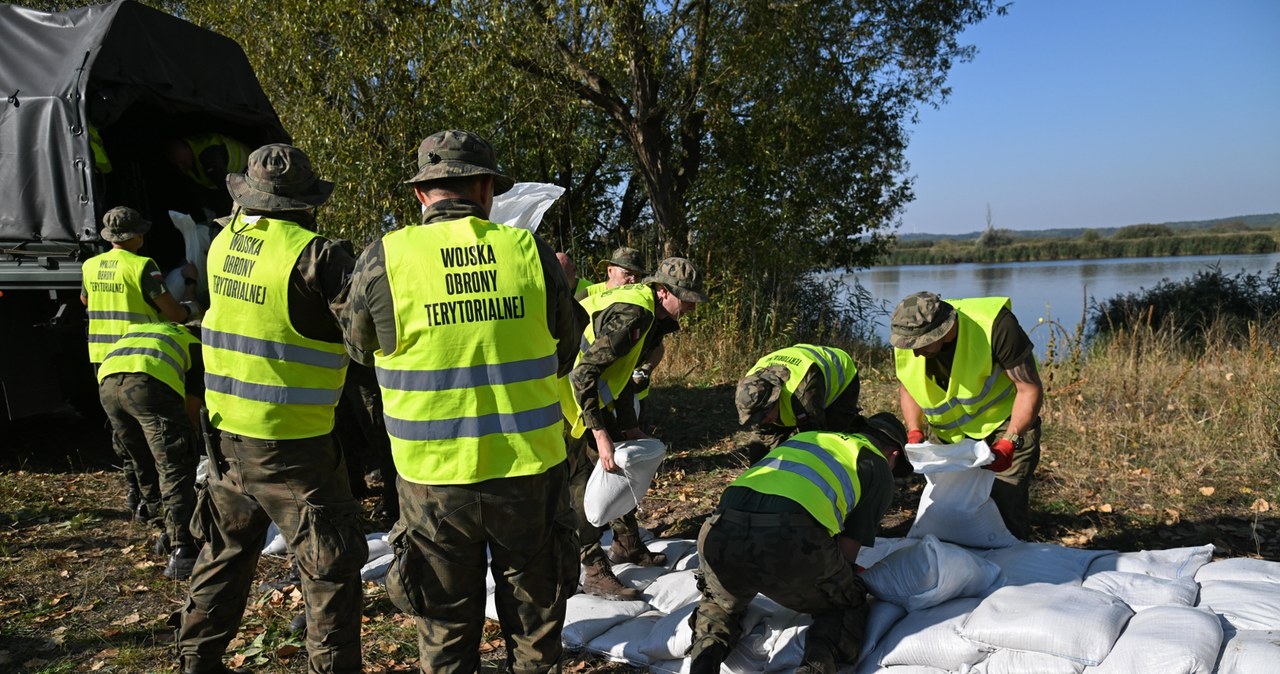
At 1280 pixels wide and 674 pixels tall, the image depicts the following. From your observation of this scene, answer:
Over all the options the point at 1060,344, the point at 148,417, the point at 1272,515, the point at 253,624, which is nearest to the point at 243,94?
the point at 148,417

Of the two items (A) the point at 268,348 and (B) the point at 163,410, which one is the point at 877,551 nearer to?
(A) the point at 268,348

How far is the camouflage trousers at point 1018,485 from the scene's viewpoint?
3676 mm

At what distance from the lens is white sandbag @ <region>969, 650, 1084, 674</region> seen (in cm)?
256

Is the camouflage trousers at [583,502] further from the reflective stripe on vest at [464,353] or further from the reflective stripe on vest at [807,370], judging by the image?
the reflective stripe on vest at [464,353]

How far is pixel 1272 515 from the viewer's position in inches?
168

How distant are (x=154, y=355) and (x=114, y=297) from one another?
64cm

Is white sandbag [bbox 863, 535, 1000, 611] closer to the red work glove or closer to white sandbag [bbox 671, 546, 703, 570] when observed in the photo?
the red work glove

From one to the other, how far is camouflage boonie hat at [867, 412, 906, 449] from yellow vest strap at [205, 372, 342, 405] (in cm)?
218

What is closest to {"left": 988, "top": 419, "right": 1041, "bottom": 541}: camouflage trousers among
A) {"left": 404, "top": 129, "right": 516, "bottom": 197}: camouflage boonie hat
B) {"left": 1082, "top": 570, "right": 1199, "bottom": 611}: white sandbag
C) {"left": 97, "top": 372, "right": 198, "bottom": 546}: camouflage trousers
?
{"left": 1082, "top": 570, "right": 1199, "bottom": 611}: white sandbag

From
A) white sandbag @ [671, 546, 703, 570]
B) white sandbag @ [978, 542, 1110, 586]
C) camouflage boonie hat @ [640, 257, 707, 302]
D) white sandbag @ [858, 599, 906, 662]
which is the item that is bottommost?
white sandbag @ [671, 546, 703, 570]

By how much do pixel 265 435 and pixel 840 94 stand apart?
978 centimetres

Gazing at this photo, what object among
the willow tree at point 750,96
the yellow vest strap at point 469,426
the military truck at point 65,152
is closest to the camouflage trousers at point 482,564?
the yellow vest strap at point 469,426

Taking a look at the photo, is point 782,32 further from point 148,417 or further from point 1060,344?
point 148,417

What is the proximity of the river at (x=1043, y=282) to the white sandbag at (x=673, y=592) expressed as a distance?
3682 millimetres
